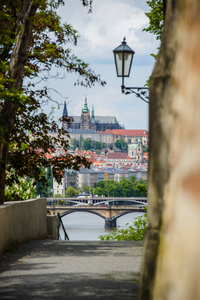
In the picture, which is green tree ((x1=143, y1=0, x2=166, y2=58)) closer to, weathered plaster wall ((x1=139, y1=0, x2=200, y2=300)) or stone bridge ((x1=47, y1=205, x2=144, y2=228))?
weathered plaster wall ((x1=139, y1=0, x2=200, y2=300))

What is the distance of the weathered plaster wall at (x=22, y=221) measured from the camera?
6.97 m

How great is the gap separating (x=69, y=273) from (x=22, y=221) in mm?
3070

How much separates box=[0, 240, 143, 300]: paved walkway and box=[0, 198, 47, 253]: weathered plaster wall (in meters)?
0.20

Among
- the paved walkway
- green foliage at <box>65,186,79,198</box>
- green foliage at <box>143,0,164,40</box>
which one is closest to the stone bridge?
green foliage at <box>65,186,79,198</box>

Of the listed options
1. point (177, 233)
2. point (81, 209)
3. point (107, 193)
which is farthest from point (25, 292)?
point (107, 193)

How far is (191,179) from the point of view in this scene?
1.96m

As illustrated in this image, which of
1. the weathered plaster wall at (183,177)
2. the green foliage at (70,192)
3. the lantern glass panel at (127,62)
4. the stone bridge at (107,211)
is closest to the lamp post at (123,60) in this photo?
the lantern glass panel at (127,62)

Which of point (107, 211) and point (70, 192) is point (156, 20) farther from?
point (70, 192)

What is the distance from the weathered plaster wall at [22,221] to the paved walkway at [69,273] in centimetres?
20

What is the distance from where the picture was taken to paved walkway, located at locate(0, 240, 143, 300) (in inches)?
165

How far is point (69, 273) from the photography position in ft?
17.1

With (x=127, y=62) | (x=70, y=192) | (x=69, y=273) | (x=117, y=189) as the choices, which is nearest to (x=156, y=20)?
(x=127, y=62)

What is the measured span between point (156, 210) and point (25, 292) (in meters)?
1.75

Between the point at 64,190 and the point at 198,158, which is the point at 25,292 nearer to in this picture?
the point at 198,158
